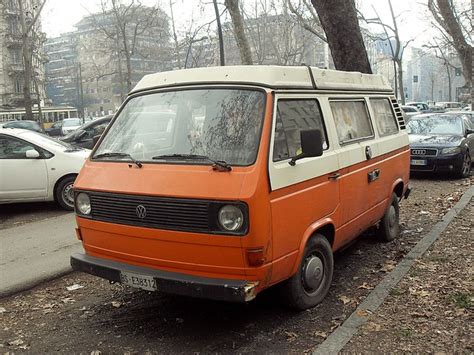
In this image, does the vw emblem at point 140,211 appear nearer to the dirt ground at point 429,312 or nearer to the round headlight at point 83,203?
the round headlight at point 83,203

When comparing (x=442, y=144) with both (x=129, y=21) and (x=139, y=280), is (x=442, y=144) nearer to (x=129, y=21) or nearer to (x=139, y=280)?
(x=139, y=280)

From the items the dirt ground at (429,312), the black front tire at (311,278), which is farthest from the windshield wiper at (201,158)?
the dirt ground at (429,312)

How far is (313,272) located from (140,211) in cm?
162

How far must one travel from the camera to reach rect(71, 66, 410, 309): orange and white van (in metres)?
3.67

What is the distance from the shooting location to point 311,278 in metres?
4.45

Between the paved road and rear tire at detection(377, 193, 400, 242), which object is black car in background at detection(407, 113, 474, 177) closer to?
rear tire at detection(377, 193, 400, 242)

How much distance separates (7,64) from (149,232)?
60557mm

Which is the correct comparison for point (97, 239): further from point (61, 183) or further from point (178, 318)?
point (61, 183)

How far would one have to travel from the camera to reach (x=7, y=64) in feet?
188

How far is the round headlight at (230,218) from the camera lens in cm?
360

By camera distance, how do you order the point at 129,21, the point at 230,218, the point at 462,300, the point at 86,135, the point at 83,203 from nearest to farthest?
the point at 230,218, the point at 83,203, the point at 462,300, the point at 86,135, the point at 129,21

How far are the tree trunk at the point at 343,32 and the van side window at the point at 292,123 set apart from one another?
515 cm

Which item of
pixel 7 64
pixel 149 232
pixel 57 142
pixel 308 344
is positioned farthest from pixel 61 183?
pixel 7 64

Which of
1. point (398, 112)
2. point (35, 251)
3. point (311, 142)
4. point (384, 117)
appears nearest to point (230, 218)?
point (311, 142)
